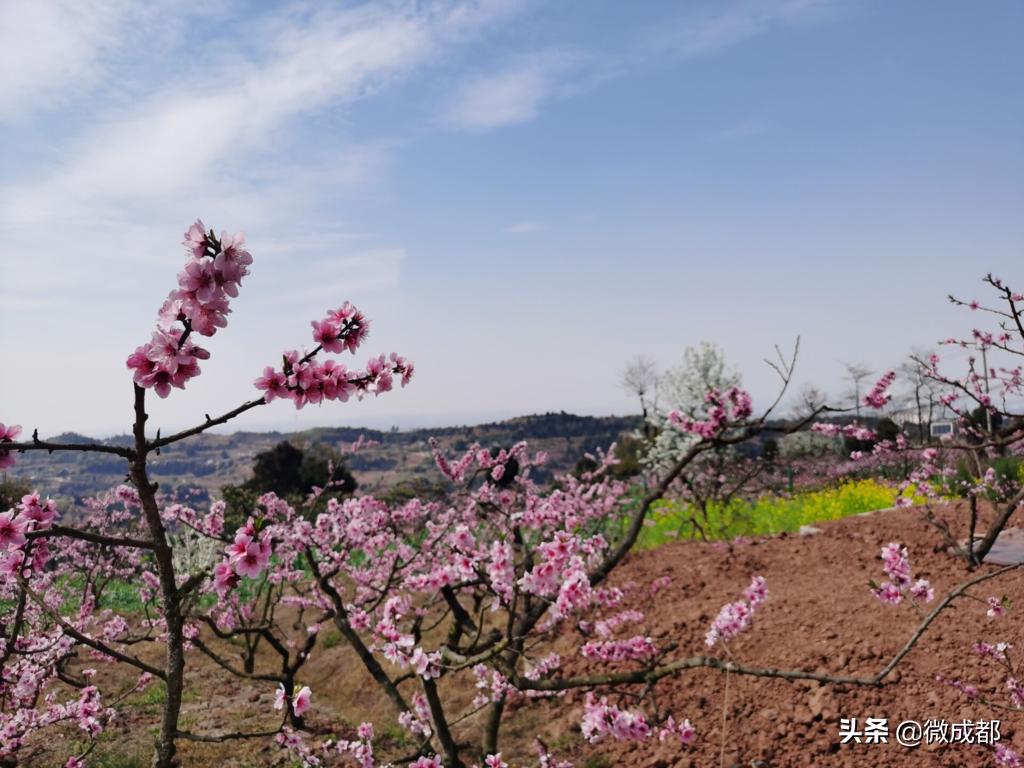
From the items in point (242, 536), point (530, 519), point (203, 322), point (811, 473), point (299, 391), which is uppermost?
point (203, 322)

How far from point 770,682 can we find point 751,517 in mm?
7993

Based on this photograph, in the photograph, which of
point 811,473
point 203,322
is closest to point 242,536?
point 203,322

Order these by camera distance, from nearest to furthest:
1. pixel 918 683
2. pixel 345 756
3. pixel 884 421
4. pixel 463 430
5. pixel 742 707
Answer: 1. pixel 918 683
2. pixel 742 707
3. pixel 345 756
4. pixel 884 421
5. pixel 463 430

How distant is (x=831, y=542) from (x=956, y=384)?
2748 millimetres

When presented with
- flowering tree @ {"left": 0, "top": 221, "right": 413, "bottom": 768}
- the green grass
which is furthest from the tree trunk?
the green grass

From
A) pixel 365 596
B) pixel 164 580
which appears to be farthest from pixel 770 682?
pixel 164 580

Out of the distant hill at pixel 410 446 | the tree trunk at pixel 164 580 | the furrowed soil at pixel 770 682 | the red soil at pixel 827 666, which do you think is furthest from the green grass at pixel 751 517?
the distant hill at pixel 410 446

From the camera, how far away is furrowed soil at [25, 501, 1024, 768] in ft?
16.0

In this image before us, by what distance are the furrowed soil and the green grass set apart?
2.27m

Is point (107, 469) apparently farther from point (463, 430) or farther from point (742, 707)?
point (742, 707)

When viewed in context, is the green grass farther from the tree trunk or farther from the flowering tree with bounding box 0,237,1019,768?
the tree trunk

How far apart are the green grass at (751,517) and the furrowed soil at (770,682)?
2267 millimetres

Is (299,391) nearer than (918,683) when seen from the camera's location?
Yes

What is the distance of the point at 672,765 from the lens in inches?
207
